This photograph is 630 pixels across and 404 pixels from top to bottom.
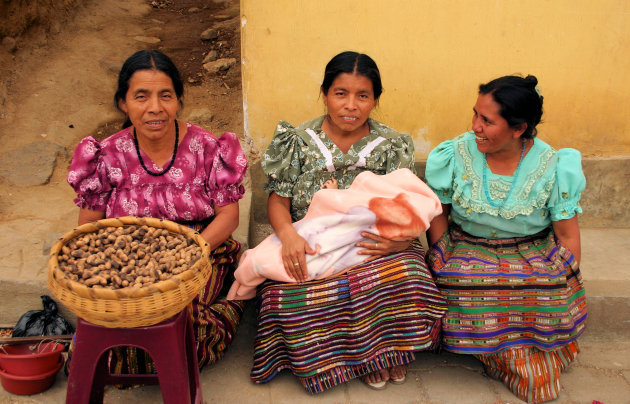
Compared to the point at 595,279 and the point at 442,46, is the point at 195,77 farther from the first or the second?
the point at 595,279

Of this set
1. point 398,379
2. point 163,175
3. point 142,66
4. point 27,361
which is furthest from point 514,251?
point 27,361

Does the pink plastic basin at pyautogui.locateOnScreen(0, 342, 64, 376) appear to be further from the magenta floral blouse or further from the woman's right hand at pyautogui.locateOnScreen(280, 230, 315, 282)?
the woman's right hand at pyautogui.locateOnScreen(280, 230, 315, 282)

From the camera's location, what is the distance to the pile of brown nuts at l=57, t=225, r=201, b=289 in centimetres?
188

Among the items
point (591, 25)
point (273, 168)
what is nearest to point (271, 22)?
point (273, 168)

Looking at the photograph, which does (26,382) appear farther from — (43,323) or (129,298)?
(129,298)

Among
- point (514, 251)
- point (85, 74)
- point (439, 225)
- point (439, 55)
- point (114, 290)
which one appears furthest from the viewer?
point (85, 74)

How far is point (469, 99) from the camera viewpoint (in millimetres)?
3531

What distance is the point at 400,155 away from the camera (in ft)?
9.47

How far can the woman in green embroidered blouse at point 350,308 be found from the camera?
2.55m

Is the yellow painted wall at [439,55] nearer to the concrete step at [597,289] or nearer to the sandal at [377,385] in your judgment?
the concrete step at [597,289]

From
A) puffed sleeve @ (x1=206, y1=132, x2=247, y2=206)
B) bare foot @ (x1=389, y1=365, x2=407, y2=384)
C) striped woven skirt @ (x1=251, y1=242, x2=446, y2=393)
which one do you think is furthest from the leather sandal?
puffed sleeve @ (x1=206, y1=132, x2=247, y2=206)

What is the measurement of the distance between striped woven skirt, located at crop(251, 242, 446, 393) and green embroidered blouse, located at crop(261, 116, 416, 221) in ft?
1.69

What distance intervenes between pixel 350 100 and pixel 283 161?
47cm

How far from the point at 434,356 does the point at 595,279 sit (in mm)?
1126
